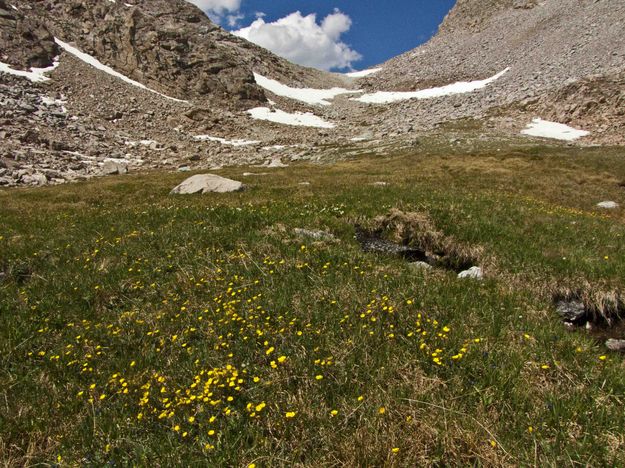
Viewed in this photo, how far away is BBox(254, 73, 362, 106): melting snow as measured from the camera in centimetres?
12812

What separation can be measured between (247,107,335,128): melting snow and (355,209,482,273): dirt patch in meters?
92.4

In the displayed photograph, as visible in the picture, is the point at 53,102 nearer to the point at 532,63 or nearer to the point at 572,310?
the point at 572,310

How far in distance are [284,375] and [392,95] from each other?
133m

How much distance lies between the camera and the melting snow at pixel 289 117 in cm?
10288

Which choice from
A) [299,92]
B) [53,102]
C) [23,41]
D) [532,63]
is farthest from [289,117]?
[23,41]

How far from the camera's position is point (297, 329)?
19.7 ft

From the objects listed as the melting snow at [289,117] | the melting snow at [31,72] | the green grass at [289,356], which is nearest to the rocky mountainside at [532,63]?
the melting snow at [289,117]

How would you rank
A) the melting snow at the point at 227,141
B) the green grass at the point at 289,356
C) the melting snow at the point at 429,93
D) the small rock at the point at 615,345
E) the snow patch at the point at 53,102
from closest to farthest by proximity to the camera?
the green grass at the point at 289,356 → the small rock at the point at 615,345 → the snow patch at the point at 53,102 → the melting snow at the point at 227,141 → the melting snow at the point at 429,93

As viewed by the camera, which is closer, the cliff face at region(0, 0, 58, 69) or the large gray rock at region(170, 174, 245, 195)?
the large gray rock at region(170, 174, 245, 195)

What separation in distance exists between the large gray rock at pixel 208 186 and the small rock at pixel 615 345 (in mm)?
18307

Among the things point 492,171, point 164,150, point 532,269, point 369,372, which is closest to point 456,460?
point 369,372

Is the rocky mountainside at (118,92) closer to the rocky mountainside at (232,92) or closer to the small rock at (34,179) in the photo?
the small rock at (34,179)

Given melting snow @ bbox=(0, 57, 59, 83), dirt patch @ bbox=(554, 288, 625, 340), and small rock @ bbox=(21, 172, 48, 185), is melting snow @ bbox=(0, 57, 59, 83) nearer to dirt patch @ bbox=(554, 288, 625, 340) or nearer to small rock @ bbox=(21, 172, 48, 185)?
small rock @ bbox=(21, 172, 48, 185)

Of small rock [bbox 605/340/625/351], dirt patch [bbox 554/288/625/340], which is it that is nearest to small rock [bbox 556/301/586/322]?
dirt patch [bbox 554/288/625/340]
